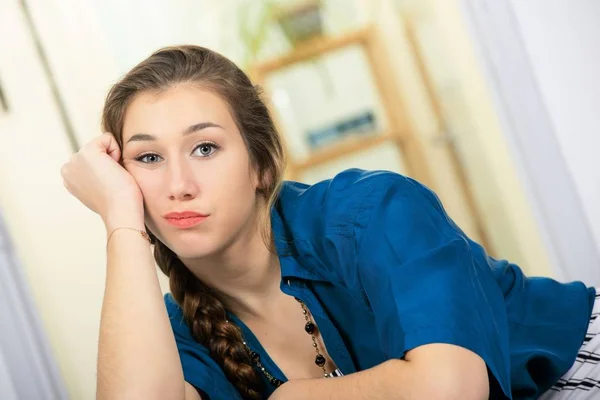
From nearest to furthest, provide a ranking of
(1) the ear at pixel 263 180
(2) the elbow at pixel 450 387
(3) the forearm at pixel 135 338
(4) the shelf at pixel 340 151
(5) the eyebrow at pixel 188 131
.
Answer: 1. (2) the elbow at pixel 450 387
2. (3) the forearm at pixel 135 338
3. (5) the eyebrow at pixel 188 131
4. (1) the ear at pixel 263 180
5. (4) the shelf at pixel 340 151

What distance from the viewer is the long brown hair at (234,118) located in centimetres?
127

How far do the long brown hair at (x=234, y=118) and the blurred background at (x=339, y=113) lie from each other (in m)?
0.23

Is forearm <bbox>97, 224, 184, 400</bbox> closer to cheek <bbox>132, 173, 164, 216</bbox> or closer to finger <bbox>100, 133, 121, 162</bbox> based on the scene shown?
cheek <bbox>132, 173, 164, 216</bbox>

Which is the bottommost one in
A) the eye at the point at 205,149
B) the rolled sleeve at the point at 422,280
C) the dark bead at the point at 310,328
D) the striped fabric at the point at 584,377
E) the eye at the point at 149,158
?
the striped fabric at the point at 584,377

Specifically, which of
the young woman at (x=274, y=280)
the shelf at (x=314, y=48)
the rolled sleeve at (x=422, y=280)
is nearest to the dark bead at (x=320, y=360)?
the young woman at (x=274, y=280)

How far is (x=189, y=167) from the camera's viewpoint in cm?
119

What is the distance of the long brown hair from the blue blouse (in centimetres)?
3

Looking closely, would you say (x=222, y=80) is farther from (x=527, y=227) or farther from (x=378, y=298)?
(x=527, y=227)

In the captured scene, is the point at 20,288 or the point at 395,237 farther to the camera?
the point at 20,288

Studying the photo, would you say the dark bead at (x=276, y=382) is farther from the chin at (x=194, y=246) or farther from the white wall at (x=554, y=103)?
the white wall at (x=554, y=103)

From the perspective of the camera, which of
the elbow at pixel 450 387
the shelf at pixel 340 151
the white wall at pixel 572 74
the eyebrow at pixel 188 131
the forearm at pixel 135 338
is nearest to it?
the elbow at pixel 450 387

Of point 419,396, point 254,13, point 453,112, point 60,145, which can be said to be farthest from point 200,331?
point 254,13

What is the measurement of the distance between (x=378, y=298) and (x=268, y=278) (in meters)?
0.36

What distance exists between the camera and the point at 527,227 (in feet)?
8.36
